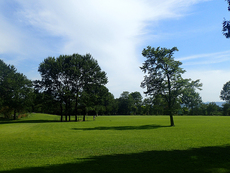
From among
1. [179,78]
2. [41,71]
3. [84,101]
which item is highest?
[41,71]

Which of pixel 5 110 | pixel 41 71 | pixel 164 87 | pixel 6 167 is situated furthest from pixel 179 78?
pixel 5 110

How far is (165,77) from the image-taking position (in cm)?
3562

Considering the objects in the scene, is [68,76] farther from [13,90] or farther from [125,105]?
[125,105]

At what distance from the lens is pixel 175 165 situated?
348 inches

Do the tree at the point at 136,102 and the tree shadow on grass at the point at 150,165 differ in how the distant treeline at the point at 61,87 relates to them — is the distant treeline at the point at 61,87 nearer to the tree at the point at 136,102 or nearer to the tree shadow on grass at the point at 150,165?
the tree shadow on grass at the point at 150,165

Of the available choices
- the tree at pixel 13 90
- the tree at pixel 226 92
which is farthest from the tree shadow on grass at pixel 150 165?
the tree at pixel 226 92

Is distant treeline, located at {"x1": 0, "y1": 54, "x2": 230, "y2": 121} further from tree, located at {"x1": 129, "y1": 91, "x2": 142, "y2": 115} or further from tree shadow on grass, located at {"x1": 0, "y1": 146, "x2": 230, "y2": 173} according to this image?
tree, located at {"x1": 129, "y1": 91, "x2": 142, "y2": 115}

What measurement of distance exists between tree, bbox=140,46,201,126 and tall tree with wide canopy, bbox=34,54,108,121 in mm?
21084

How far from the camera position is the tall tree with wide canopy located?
51.5 metres

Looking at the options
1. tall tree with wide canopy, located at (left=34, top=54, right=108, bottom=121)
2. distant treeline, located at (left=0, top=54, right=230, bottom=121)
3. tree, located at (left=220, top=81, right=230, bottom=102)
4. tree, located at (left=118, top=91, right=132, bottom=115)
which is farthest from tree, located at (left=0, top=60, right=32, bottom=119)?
tree, located at (left=220, top=81, right=230, bottom=102)

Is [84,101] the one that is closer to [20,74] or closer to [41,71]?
[41,71]

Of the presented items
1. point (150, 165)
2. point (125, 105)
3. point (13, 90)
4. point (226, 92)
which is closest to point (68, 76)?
point (13, 90)

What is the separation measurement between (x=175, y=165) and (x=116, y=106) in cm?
13392

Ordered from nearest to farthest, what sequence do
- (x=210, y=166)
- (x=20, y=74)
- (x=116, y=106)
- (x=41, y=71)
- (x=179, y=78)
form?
(x=210, y=166)
(x=179, y=78)
(x=41, y=71)
(x=20, y=74)
(x=116, y=106)
